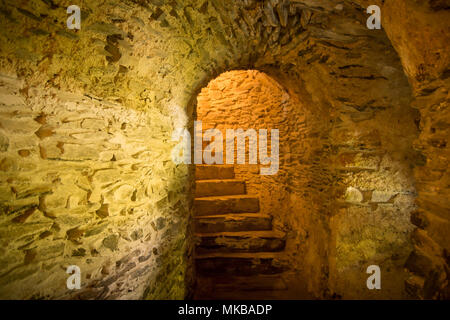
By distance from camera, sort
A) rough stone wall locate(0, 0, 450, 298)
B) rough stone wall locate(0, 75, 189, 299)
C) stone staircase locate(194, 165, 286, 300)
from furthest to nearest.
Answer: stone staircase locate(194, 165, 286, 300) < rough stone wall locate(0, 0, 450, 298) < rough stone wall locate(0, 75, 189, 299)

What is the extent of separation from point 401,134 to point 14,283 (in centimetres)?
308

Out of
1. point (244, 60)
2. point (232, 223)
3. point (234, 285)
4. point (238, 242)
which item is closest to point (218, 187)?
point (232, 223)

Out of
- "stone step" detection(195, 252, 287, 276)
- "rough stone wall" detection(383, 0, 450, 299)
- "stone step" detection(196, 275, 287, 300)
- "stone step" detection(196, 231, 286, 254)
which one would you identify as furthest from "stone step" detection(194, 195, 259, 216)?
"rough stone wall" detection(383, 0, 450, 299)

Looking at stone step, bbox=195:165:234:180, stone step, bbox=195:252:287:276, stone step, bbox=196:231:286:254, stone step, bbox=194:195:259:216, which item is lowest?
stone step, bbox=195:252:287:276

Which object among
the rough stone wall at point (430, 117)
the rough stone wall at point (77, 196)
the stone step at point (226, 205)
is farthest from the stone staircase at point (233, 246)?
the rough stone wall at point (430, 117)

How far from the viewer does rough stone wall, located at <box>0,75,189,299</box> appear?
99 centimetres

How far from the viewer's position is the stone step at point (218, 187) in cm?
449

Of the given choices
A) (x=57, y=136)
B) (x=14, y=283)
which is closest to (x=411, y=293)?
(x=14, y=283)

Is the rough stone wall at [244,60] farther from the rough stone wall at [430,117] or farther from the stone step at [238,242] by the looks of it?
the stone step at [238,242]

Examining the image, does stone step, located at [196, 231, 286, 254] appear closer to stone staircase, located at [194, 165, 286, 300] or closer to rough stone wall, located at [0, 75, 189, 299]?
stone staircase, located at [194, 165, 286, 300]

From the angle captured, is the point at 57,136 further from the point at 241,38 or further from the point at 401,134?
the point at 401,134

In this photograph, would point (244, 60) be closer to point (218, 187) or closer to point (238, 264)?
point (218, 187)

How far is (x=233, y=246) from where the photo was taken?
3.66 metres

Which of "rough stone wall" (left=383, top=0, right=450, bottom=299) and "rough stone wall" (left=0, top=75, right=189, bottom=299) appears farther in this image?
"rough stone wall" (left=383, top=0, right=450, bottom=299)
